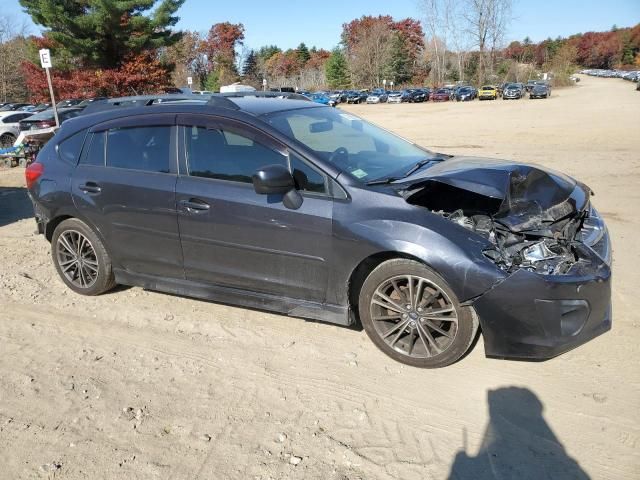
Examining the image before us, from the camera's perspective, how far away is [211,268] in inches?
165

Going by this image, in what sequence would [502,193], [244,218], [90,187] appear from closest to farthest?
[502,193], [244,218], [90,187]

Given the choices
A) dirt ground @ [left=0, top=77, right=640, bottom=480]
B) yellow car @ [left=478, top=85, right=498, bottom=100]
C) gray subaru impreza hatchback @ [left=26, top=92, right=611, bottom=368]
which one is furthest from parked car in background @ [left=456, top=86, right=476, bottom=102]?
gray subaru impreza hatchback @ [left=26, top=92, right=611, bottom=368]

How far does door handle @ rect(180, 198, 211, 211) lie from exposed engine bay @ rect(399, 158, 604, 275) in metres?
1.49

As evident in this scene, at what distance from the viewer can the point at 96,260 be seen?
489 centimetres

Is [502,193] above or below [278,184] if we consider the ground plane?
below

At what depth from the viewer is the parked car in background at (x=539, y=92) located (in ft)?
160

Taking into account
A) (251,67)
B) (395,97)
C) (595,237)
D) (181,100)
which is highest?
(251,67)

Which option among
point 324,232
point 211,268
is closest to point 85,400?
point 211,268

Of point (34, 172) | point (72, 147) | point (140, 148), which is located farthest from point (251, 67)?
point (140, 148)

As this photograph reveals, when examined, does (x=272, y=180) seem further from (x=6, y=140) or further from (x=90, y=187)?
(x=6, y=140)

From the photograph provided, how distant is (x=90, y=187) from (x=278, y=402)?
2631mm

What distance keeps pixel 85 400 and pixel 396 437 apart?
1956 millimetres

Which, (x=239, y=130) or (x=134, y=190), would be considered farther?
(x=134, y=190)

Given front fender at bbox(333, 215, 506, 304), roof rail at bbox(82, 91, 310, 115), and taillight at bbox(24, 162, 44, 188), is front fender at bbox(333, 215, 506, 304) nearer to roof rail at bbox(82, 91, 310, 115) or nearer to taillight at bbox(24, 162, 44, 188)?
roof rail at bbox(82, 91, 310, 115)
